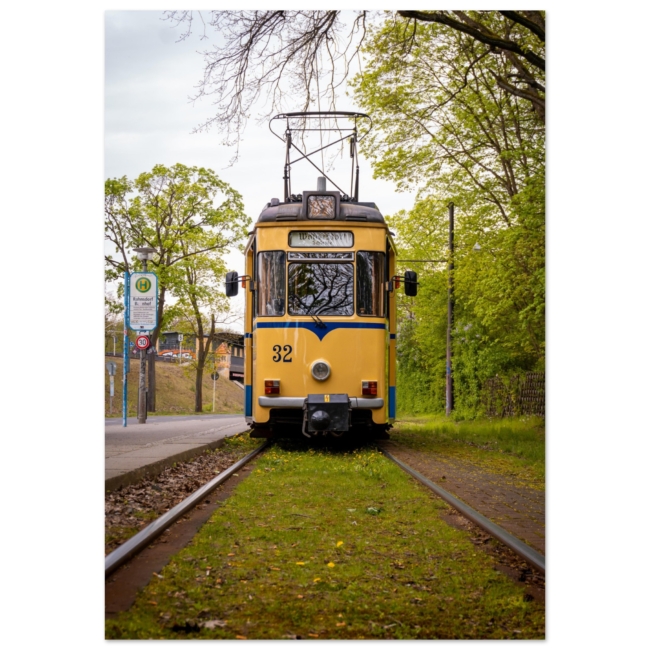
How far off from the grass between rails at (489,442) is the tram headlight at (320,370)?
2.15 m

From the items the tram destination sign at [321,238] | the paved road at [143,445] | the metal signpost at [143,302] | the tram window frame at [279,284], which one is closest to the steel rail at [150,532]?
the paved road at [143,445]

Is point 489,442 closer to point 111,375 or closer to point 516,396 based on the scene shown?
point 516,396

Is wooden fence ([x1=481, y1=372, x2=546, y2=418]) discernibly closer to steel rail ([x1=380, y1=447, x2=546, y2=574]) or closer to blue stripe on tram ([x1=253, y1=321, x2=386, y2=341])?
steel rail ([x1=380, y1=447, x2=546, y2=574])

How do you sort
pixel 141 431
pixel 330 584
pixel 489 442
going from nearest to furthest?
pixel 330 584, pixel 141 431, pixel 489 442

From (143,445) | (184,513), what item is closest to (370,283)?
(143,445)

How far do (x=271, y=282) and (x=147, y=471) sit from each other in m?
4.00

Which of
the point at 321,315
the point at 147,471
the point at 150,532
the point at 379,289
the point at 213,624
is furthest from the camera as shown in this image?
the point at 379,289

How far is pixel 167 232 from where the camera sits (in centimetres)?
681

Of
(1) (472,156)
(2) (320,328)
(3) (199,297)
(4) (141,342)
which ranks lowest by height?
(4) (141,342)

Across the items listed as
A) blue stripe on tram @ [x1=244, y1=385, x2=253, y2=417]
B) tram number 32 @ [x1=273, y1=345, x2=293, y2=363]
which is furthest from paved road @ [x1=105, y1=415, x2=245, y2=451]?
tram number 32 @ [x1=273, y1=345, x2=293, y2=363]

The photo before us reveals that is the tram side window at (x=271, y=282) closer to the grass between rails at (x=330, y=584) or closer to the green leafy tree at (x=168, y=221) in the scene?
the green leafy tree at (x=168, y=221)

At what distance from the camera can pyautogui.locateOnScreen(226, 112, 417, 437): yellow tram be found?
10.3 m

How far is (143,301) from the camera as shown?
5.99m
